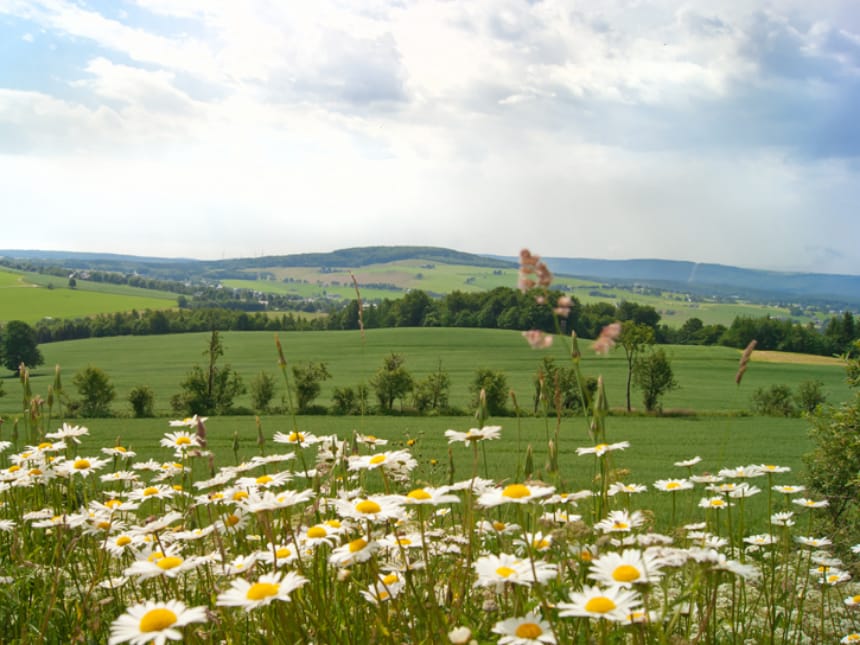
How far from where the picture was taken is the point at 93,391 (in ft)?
162

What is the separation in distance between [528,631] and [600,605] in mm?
191

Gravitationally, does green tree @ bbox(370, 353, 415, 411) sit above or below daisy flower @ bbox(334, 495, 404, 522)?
below

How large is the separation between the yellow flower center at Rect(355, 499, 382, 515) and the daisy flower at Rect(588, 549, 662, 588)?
0.73m

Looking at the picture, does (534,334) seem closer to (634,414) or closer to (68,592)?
(68,592)

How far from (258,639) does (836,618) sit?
3.70m

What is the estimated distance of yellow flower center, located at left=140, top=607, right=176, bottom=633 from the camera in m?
1.67

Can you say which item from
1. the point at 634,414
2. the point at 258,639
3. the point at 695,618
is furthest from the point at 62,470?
the point at 634,414

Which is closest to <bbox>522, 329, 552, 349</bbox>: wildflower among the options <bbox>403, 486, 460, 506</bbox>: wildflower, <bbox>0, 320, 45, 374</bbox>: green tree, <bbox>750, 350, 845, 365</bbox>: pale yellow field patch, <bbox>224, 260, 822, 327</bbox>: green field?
<bbox>403, 486, 460, 506</bbox>: wildflower

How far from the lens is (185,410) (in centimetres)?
5016

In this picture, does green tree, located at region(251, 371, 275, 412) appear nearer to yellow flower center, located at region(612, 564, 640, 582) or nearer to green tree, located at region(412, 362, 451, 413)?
green tree, located at region(412, 362, 451, 413)

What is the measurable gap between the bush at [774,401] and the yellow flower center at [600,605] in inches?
2086

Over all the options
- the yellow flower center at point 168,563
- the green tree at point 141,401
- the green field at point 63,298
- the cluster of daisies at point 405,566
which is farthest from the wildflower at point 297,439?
the green field at point 63,298

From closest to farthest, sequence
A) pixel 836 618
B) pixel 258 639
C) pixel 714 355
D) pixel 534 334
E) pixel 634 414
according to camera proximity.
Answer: pixel 534 334, pixel 258 639, pixel 836 618, pixel 634 414, pixel 714 355

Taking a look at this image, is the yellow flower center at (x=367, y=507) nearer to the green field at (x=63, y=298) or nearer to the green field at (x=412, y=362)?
the green field at (x=412, y=362)
